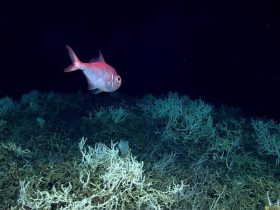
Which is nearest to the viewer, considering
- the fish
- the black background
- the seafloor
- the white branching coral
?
the white branching coral

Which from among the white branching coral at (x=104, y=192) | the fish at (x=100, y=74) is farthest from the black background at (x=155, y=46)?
the white branching coral at (x=104, y=192)

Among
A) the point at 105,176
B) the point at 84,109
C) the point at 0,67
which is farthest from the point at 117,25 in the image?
the point at 105,176

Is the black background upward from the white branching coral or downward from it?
upward

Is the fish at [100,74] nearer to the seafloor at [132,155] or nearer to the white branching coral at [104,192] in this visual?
the seafloor at [132,155]

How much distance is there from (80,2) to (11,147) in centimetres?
954

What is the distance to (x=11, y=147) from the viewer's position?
5.32 metres

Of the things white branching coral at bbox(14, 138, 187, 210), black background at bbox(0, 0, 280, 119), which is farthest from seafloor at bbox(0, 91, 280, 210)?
black background at bbox(0, 0, 280, 119)

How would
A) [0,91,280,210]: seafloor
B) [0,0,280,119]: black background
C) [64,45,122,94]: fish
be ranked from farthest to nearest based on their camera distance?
[0,0,280,119]: black background
[64,45,122,94]: fish
[0,91,280,210]: seafloor

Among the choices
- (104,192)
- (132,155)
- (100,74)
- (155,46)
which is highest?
(155,46)

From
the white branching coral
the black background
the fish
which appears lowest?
the white branching coral

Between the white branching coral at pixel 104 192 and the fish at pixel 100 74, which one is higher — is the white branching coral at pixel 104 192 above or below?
below

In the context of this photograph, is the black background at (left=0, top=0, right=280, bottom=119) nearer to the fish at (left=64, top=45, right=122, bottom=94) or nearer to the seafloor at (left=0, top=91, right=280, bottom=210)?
the seafloor at (left=0, top=91, right=280, bottom=210)

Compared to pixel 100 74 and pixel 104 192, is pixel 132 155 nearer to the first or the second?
pixel 100 74

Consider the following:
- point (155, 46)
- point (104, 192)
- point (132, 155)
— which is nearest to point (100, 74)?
point (132, 155)
